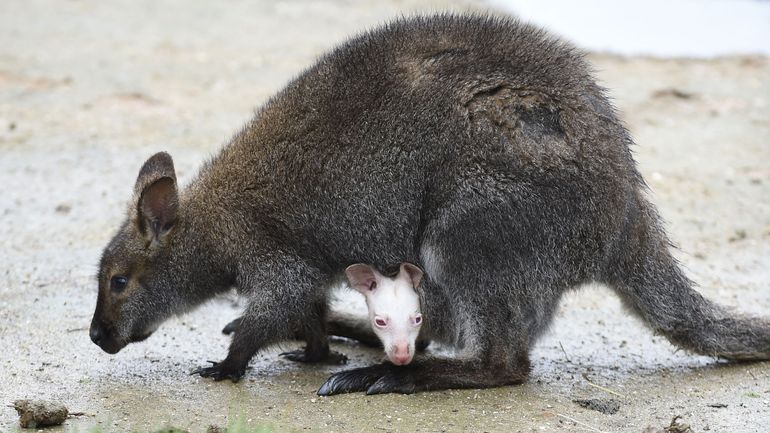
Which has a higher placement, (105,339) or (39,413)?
(105,339)

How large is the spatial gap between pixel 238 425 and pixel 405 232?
1536 millimetres

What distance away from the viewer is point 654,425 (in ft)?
16.0

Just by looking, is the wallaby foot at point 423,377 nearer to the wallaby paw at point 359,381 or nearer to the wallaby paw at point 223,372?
the wallaby paw at point 359,381

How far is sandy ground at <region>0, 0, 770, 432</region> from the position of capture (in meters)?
5.10

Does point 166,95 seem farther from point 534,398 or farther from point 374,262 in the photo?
point 534,398

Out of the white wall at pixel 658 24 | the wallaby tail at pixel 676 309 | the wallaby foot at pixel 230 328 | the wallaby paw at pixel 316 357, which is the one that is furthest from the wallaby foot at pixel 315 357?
the white wall at pixel 658 24

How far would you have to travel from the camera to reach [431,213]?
5352mm

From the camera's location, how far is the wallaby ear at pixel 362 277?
5461 mm

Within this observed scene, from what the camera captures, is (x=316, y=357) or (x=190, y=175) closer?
(x=316, y=357)

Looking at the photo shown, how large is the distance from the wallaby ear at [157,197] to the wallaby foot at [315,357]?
936 mm

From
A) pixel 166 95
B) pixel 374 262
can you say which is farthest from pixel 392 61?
pixel 166 95

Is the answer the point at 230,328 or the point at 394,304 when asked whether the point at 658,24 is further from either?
the point at 394,304

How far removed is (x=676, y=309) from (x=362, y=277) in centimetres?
154

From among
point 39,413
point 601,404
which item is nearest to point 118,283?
point 39,413
